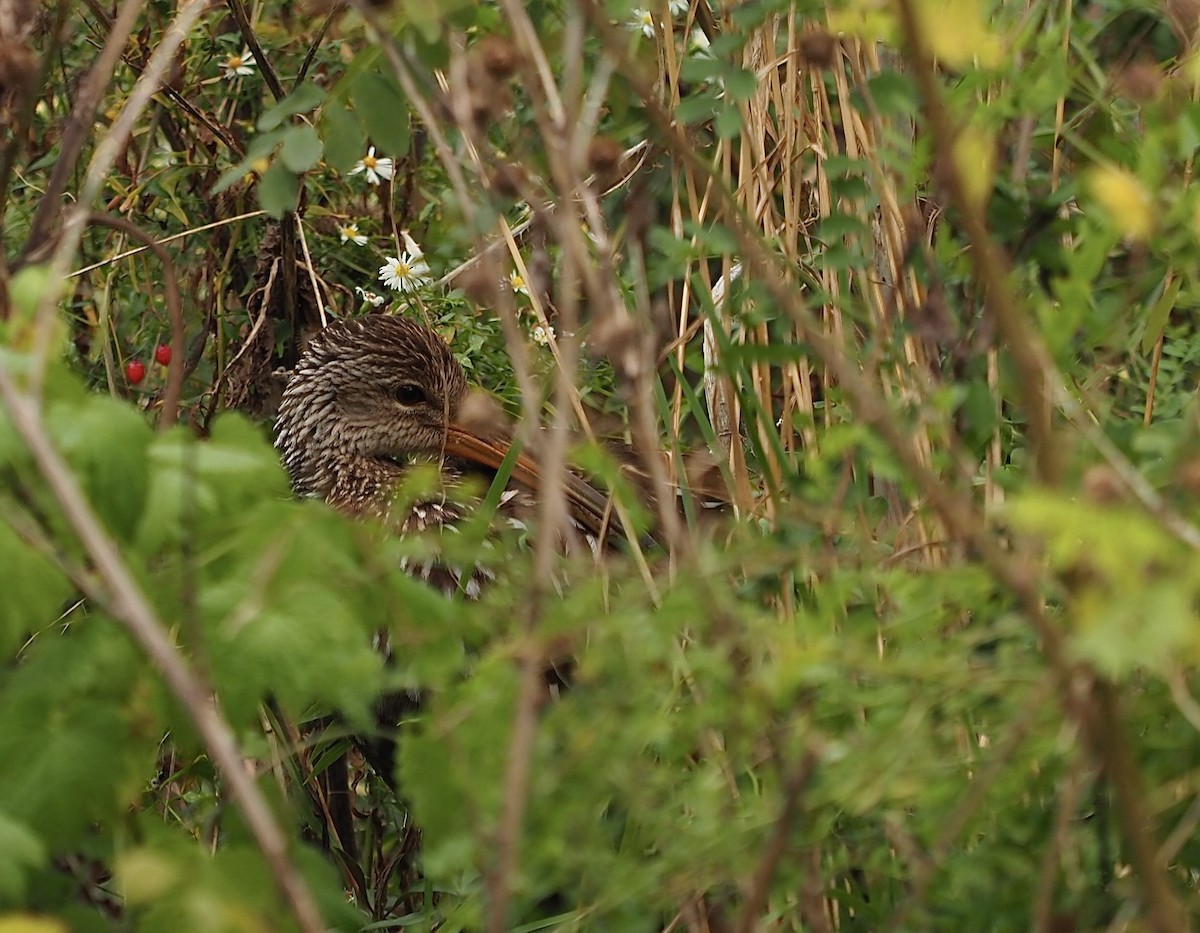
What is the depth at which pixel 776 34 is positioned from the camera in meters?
2.04

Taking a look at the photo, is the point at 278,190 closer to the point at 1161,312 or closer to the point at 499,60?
the point at 499,60

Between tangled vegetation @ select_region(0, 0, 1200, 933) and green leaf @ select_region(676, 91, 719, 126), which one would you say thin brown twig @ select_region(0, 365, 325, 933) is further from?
green leaf @ select_region(676, 91, 719, 126)

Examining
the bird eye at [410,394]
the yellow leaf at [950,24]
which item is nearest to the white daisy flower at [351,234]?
the bird eye at [410,394]

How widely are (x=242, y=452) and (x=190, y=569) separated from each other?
16cm

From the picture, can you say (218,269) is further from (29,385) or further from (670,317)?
(29,385)

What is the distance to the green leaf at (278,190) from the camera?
1886 millimetres

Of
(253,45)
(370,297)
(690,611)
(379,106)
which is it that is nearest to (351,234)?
(370,297)

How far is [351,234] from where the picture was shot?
10.6 feet

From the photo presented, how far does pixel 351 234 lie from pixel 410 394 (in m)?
0.38

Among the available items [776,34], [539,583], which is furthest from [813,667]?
[776,34]

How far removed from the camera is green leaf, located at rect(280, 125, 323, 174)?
1764 millimetres

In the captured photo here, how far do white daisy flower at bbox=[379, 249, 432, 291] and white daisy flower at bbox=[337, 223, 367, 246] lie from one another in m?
0.13

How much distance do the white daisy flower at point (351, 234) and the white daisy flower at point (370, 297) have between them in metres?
0.10

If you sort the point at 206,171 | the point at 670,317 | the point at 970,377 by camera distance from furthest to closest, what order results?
the point at 206,171 → the point at 670,317 → the point at 970,377
